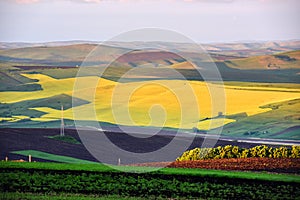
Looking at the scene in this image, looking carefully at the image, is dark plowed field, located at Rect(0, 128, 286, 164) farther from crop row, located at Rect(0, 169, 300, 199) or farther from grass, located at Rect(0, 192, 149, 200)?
grass, located at Rect(0, 192, 149, 200)

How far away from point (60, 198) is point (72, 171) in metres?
5.28

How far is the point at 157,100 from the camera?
71562mm

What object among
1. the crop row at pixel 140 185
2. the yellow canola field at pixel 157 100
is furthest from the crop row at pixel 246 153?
the yellow canola field at pixel 157 100

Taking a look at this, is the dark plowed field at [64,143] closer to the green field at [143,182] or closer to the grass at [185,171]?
the grass at [185,171]

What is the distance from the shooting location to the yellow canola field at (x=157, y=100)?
65438 millimetres

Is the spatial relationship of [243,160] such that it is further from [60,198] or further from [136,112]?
[136,112]

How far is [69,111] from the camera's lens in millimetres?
71875

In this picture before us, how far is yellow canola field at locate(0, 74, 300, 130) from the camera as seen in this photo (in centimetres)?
6544

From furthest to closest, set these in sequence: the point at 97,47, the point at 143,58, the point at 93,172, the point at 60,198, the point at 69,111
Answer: the point at 97,47 < the point at 143,58 < the point at 69,111 < the point at 93,172 < the point at 60,198

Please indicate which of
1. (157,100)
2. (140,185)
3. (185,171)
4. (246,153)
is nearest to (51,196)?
(140,185)

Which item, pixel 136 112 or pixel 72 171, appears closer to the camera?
pixel 72 171

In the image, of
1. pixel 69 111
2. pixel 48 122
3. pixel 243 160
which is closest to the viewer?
pixel 243 160

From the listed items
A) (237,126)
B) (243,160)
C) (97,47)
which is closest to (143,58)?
(97,47)

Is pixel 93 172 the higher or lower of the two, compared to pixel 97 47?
lower
